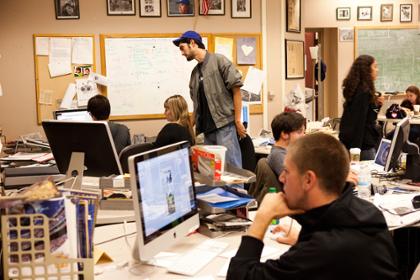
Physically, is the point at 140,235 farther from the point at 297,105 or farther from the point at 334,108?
the point at 334,108

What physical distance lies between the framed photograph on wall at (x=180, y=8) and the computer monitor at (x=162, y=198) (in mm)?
3794

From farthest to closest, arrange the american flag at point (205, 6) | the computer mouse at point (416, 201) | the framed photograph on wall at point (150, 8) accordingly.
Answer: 1. the american flag at point (205, 6)
2. the framed photograph on wall at point (150, 8)
3. the computer mouse at point (416, 201)

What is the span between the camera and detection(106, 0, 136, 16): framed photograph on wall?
5.67 metres

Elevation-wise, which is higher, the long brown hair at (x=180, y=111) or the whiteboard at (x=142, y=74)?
the whiteboard at (x=142, y=74)

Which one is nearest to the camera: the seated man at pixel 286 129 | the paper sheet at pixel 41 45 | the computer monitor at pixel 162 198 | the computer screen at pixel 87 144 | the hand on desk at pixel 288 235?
the computer monitor at pixel 162 198

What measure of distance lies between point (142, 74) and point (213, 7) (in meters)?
1.07

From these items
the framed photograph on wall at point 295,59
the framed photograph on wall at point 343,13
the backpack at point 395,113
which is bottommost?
the backpack at point 395,113

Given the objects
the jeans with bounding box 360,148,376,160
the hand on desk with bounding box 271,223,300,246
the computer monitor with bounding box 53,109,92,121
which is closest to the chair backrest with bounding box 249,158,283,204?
the hand on desk with bounding box 271,223,300,246

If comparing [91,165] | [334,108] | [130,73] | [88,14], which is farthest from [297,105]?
[91,165]

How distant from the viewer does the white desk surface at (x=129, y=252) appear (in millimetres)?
2035

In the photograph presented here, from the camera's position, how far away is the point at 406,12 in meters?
8.92

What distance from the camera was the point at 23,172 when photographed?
143 inches

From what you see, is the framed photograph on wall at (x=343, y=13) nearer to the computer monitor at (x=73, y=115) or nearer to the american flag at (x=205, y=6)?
the american flag at (x=205, y=6)

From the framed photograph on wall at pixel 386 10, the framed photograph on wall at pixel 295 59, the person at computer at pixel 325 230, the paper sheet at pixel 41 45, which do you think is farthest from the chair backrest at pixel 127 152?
the framed photograph on wall at pixel 386 10
